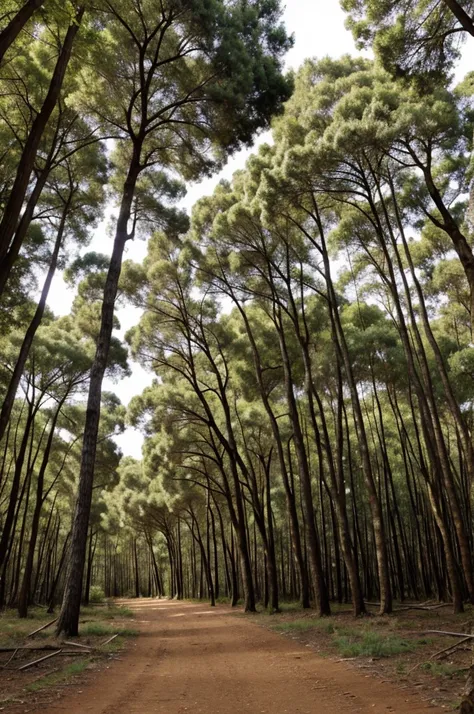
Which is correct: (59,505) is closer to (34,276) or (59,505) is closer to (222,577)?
(34,276)

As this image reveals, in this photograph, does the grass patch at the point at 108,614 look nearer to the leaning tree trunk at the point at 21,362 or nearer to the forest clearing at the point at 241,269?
the forest clearing at the point at 241,269

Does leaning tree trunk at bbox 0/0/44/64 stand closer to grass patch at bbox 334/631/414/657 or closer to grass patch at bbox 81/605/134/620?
grass patch at bbox 334/631/414/657

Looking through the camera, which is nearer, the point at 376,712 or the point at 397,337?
the point at 376,712

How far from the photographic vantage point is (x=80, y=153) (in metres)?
11.5

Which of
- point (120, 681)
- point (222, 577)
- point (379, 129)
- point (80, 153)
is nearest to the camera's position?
point (120, 681)

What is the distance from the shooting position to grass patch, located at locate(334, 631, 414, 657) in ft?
20.7

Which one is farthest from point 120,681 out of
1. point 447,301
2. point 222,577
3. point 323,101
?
point 222,577

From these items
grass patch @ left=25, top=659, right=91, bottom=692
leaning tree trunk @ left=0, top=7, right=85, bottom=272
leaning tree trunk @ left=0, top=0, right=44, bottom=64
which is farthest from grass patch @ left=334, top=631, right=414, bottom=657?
leaning tree trunk @ left=0, top=0, right=44, bottom=64

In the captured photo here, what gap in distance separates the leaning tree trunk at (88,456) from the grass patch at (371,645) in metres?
4.62

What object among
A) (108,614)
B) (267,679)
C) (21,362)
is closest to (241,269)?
(21,362)

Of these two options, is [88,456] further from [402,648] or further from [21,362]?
[402,648]

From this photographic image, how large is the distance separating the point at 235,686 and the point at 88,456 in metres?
5.36

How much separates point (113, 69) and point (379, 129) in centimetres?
567

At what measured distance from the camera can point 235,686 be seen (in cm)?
512
